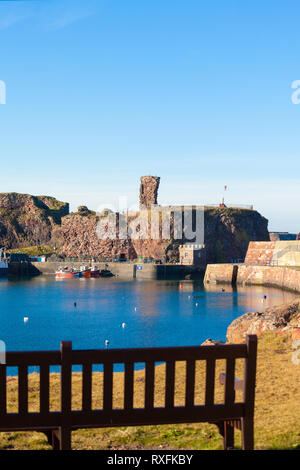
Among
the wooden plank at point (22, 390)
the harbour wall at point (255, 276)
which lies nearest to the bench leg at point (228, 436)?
the wooden plank at point (22, 390)

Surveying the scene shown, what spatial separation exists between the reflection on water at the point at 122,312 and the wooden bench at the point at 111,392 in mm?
31239

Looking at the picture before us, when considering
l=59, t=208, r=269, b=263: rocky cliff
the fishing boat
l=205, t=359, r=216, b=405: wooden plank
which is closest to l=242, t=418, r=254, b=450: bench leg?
l=205, t=359, r=216, b=405: wooden plank

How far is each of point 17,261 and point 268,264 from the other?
78625 mm

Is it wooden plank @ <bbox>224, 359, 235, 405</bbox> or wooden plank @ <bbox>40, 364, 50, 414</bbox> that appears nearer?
wooden plank @ <bbox>40, 364, 50, 414</bbox>

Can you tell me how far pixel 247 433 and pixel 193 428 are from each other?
7.37 feet

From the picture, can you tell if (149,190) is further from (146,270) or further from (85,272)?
(146,270)

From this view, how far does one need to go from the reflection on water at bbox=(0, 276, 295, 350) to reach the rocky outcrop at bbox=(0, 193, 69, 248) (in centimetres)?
8603

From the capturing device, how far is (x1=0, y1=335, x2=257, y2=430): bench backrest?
6.01 meters

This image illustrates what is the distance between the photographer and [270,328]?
17.4m

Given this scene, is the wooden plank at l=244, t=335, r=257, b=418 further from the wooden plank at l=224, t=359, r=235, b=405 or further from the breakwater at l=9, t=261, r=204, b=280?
the breakwater at l=9, t=261, r=204, b=280

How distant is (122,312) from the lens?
196 ft

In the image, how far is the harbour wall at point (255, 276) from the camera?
2936 inches
